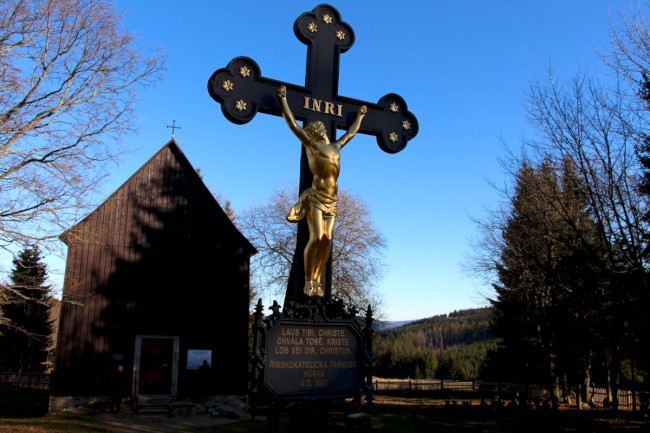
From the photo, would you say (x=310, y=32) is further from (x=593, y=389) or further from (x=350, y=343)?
(x=593, y=389)

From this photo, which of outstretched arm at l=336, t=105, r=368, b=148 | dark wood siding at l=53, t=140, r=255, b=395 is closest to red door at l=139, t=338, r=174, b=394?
dark wood siding at l=53, t=140, r=255, b=395

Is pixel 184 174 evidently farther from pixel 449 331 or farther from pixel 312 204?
pixel 449 331

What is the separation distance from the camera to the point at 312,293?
222 inches

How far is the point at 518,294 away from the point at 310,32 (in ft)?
70.9

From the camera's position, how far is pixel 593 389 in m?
26.7

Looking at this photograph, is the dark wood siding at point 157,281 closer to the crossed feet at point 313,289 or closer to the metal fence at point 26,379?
the metal fence at point 26,379

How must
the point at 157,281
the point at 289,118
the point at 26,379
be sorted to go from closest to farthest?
the point at 289,118, the point at 157,281, the point at 26,379

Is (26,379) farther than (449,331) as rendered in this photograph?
No

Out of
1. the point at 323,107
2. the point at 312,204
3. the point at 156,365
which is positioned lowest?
the point at 156,365

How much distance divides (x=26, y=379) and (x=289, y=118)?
2818 cm

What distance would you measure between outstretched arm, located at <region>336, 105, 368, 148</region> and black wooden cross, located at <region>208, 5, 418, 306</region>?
14 cm

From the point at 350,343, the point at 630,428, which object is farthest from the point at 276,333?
the point at 630,428

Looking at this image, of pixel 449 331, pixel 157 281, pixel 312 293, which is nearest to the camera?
pixel 312 293

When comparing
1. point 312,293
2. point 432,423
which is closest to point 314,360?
point 312,293
